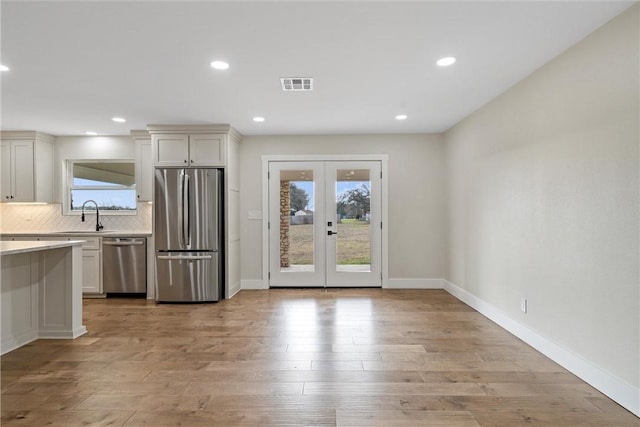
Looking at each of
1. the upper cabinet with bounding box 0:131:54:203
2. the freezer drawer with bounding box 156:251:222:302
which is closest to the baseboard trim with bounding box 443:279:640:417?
the freezer drawer with bounding box 156:251:222:302

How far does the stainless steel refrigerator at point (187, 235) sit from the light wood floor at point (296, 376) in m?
0.74

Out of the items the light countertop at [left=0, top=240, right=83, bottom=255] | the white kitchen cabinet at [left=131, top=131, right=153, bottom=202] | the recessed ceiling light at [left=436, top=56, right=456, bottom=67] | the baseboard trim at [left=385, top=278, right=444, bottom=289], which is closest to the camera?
the light countertop at [left=0, top=240, right=83, bottom=255]

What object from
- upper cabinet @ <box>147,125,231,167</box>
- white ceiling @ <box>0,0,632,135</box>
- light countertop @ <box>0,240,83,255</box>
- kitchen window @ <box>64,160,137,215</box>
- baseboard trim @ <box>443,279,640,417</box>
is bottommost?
baseboard trim @ <box>443,279,640,417</box>

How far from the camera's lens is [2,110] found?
161 inches

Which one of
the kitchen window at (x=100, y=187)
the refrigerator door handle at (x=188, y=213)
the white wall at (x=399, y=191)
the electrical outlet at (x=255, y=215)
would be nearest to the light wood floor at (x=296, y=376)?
the refrigerator door handle at (x=188, y=213)

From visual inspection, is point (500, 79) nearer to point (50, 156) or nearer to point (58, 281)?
point (58, 281)

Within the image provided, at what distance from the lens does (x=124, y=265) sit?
4.93 m

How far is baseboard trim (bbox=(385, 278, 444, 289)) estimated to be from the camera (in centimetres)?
536

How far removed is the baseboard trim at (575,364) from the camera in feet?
6.86

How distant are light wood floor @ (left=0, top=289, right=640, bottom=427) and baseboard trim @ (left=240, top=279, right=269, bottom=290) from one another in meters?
1.43

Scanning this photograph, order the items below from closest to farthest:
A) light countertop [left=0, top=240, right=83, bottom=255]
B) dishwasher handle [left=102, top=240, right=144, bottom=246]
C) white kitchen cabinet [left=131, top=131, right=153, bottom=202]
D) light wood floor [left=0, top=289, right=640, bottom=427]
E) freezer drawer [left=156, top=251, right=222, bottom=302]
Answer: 1. light wood floor [left=0, top=289, right=640, bottom=427]
2. light countertop [left=0, top=240, right=83, bottom=255]
3. freezer drawer [left=156, top=251, right=222, bottom=302]
4. dishwasher handle [left=102, top=240, right=144, bottom=246]
5. white kitchen cabinet [left=131, top=131, right=153, bottom=202]

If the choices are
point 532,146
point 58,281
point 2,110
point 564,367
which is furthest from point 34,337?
point 532,146

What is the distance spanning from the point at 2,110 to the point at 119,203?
1918mm

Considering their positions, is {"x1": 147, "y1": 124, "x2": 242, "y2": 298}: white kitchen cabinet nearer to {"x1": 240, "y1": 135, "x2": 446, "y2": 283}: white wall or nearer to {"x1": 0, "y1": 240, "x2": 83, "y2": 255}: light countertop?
{"x1": 240, "y1": 135, "x2": 446, "y2": 283}: white wall
